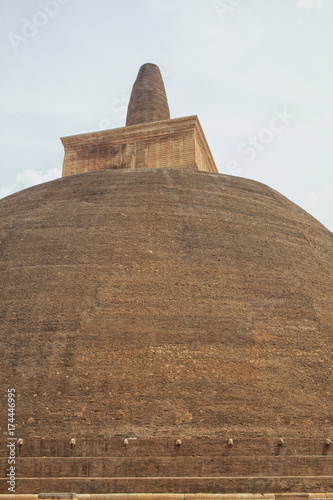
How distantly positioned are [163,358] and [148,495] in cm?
144

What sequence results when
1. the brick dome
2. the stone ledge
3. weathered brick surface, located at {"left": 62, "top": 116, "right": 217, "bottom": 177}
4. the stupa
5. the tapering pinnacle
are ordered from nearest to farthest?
the stone ledge, the stupa, the brick dome, weathered brick surface, located at {"left": 62, "top": 116, "right": 217, "bottom": 177}, the tapering pinnacle

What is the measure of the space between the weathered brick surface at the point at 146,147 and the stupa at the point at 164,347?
19.4 ft

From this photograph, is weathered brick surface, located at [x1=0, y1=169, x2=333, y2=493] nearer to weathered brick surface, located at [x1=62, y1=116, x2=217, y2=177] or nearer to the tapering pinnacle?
weathered brick surface, located at [x1=62, y1=116, x2=217, y2=177]

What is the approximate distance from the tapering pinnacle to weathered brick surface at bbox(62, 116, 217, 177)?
3.32ft

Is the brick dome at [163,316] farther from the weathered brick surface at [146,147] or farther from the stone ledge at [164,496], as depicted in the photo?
the weathered brick surface at [146,147]

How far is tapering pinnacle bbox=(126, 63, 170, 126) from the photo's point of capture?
15.7 m

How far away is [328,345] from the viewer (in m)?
6.50

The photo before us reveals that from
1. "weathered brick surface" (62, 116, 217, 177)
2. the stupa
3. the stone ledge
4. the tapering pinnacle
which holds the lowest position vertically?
the stone ledge

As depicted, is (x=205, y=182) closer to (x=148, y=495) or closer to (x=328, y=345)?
(x=328, y=345)

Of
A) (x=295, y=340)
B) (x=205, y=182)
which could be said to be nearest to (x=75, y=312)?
(x=295, y=340)

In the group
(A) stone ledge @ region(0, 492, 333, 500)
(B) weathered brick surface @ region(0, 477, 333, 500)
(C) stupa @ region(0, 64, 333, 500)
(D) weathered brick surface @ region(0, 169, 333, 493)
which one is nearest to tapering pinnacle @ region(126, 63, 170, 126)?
(C) stupa @ region(0, 64, 333, 500)

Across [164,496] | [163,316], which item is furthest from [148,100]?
[164,496]

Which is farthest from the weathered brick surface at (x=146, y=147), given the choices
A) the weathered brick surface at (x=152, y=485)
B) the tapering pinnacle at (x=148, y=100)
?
the weathered brick surface at (x=152, y=485)

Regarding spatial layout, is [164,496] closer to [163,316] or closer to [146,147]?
[163,316]
